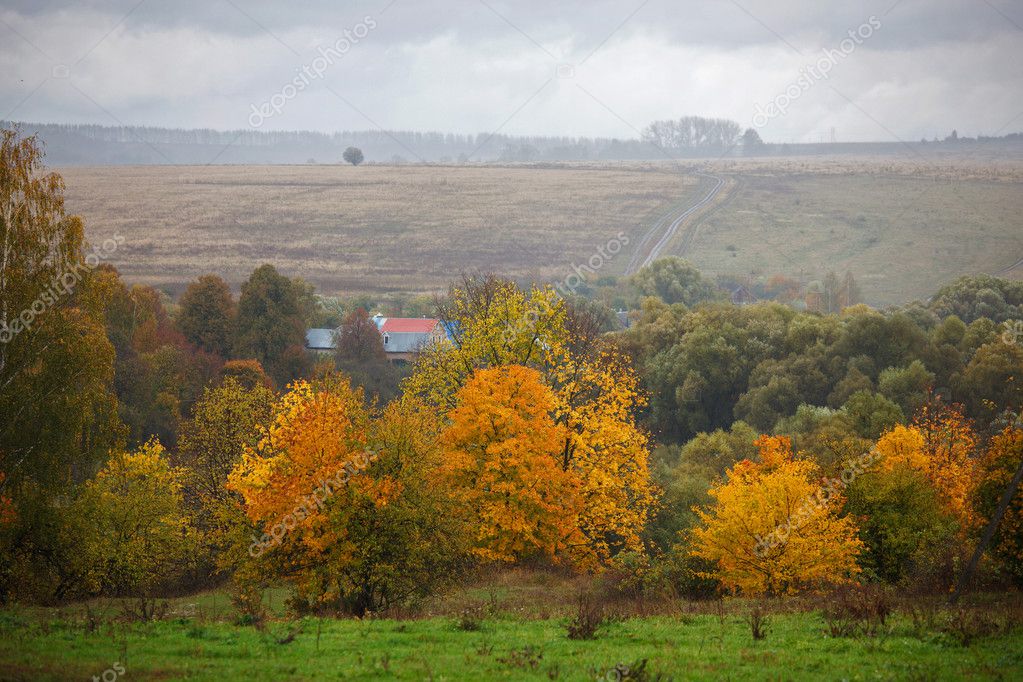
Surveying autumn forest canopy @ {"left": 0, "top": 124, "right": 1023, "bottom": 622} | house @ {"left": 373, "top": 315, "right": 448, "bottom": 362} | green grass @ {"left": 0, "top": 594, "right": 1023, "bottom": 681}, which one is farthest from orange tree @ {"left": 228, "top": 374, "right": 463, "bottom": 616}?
house @ {"left": 373, "top": 315, "right": 448, "bottom": 362}

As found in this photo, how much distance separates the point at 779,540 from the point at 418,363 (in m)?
22.5

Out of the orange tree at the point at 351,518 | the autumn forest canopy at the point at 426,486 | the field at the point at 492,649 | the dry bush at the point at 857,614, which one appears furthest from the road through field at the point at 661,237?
the field at the point at 492,649

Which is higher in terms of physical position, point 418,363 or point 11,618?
point 418,363

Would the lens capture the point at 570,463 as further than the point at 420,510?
Yes

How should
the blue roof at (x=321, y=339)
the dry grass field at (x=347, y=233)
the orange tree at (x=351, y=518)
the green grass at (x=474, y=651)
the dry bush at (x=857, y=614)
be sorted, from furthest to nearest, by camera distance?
the dry grass field at (x=347, y=233) → the blue roof at (x=321, y=339) → the orange tree at (x=351, y=518) → the dry bush at (x=857, y=614) → the green grass at (x=474, y=651)

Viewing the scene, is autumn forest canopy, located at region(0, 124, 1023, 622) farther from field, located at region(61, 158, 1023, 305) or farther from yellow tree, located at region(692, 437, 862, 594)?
field, located at region(61, 158, 1023, 305)

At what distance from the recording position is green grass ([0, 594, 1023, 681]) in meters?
17.8

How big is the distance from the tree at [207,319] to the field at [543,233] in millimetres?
42678

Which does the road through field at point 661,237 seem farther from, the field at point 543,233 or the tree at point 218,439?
the tree at point 218,439

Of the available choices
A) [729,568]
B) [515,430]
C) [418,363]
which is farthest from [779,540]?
[418,363]

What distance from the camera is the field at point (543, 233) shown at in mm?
144125

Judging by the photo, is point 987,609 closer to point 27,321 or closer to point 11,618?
point 11,618

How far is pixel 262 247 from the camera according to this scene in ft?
519

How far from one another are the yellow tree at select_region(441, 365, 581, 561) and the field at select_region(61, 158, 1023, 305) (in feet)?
329
